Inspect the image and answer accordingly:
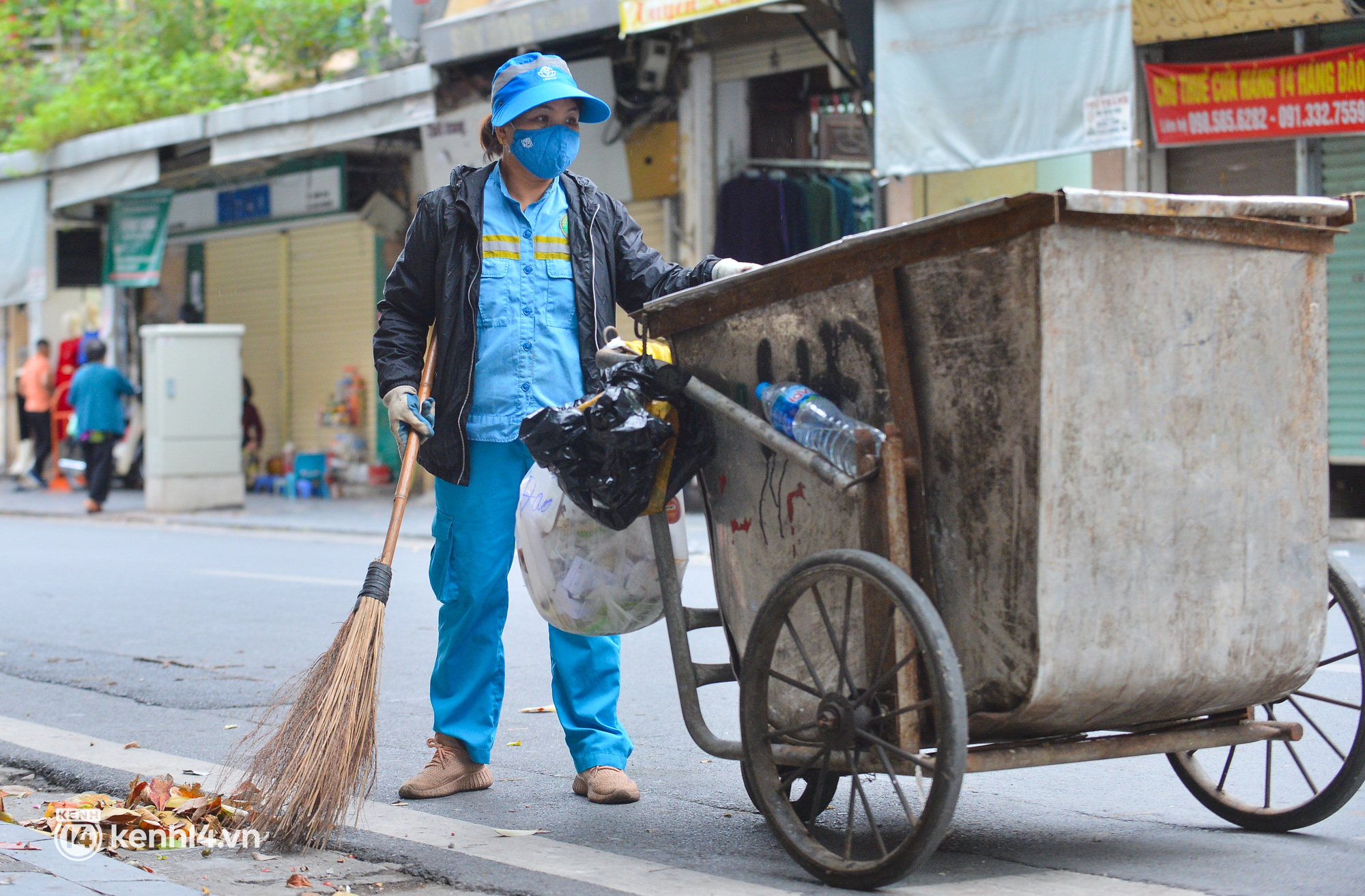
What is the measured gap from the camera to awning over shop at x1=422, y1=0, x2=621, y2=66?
505 inches

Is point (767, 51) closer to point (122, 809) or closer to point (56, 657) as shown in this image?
point (56, 657)

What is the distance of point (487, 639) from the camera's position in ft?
13.3

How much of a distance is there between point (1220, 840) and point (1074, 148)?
24.0ft

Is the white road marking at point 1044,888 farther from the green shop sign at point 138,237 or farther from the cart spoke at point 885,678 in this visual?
the green shop sign at point 138,237

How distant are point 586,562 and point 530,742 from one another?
1.30 m

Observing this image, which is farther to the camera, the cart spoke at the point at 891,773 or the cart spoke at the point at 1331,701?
the cart spoke at the point at 1331,701

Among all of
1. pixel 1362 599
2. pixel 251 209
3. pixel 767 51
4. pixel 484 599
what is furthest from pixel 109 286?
pixel 1362 599

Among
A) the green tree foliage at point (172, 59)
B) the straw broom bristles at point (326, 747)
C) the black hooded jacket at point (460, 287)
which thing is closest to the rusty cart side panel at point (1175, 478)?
the black hooded jacket at point (460, 287)

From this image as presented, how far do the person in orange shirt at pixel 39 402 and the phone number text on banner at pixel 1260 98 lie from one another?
15.0 meters

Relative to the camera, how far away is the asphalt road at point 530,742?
3357mm

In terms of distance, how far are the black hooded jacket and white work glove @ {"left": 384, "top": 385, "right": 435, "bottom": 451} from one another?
58 millimetres

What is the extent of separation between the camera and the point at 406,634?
7.29 m

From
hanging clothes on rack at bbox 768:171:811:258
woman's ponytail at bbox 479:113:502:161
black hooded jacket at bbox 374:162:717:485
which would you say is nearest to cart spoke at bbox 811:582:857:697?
black hooded jacket at bbox 374:162:717:485

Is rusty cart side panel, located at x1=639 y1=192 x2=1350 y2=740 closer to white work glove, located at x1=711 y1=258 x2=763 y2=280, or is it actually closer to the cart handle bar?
the cart handle bar
